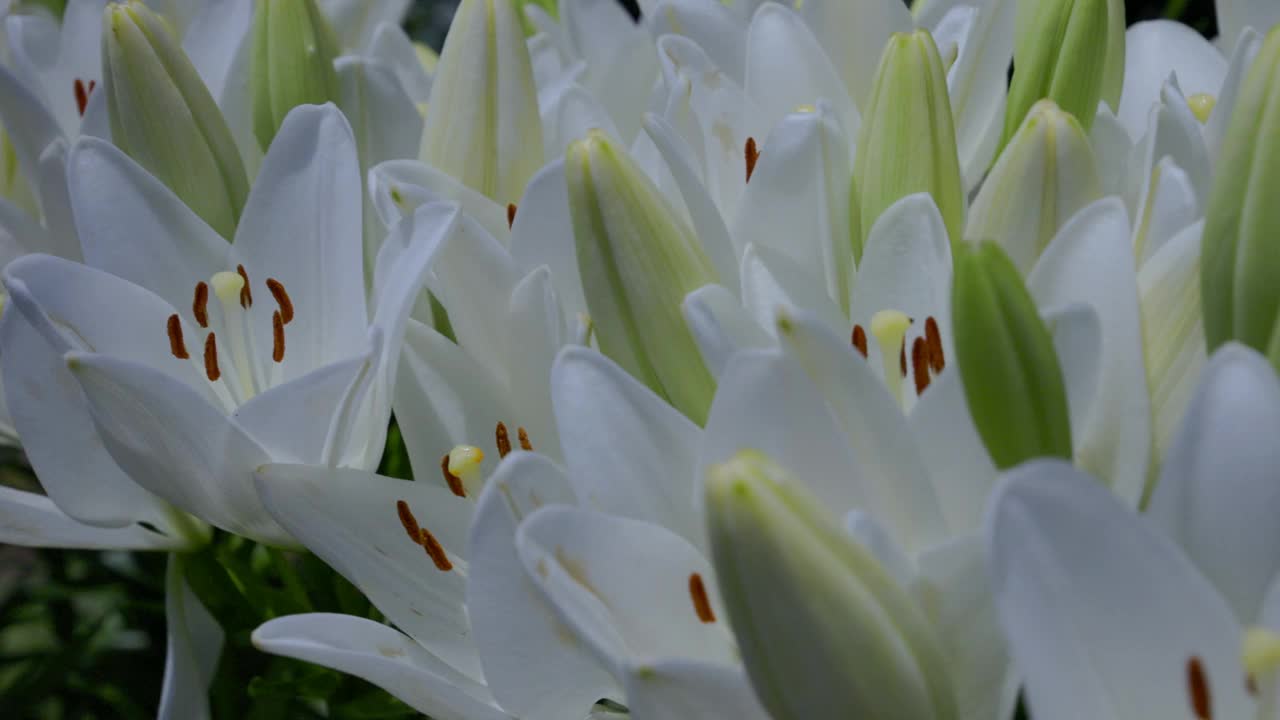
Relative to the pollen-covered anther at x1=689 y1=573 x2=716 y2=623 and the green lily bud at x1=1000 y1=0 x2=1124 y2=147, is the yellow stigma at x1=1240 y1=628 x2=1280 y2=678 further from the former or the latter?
the green lily bud at x1=1000 y1=0 x2=1124 y2=147

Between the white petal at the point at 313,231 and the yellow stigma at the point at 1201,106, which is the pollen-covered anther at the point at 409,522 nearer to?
the white petal at the point at 313,231

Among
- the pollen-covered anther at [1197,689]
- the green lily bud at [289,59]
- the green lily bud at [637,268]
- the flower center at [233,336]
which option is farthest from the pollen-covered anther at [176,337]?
the pollen-covered anther at [1197,689]

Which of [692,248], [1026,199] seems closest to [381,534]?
[692,248]

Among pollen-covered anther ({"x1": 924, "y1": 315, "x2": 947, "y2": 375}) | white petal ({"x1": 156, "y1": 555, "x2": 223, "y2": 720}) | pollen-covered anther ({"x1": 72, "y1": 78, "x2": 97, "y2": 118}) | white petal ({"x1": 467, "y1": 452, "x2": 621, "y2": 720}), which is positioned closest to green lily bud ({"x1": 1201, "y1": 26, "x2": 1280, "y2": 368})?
pollen-covered anther ({"x1": 924, "y1": 315, "x2": 947, "y2": 375})

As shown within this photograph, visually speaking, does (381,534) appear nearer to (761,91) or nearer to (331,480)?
(331,480)

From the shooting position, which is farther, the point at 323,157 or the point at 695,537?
the point at 323,157

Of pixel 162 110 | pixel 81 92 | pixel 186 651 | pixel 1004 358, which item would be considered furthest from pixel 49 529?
pixel 1004 358

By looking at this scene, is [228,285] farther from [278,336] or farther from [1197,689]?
[1197,689]
